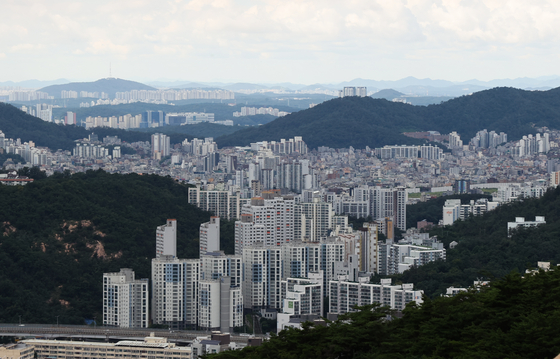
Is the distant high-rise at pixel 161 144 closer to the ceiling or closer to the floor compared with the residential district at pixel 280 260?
closer to the ceiling

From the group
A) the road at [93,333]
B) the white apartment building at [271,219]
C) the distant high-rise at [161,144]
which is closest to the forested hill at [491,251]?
the white apartment building at [271,219]

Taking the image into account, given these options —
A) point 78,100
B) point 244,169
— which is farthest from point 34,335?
point 78,100

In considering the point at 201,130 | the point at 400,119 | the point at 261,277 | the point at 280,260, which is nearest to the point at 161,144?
the point at 201,130

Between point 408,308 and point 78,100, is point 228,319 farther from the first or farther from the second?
point 78,100

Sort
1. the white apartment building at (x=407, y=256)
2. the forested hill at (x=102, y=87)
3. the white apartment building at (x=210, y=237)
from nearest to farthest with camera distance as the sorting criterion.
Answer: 1. the white apartment building at (x=407, y=256)
2. the white apartment building at (x=210, y=237)
3. the forested hill at (x=102, y=87)

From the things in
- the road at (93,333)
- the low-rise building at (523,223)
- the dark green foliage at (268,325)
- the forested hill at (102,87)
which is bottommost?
the dark green foliage at (268,325)

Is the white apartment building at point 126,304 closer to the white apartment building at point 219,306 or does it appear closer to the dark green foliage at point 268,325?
the white apartment building at point 219,306
